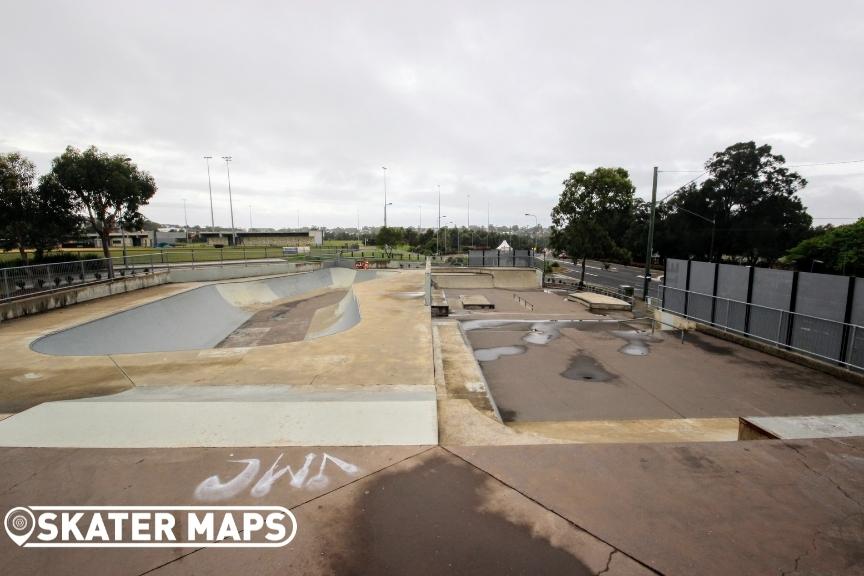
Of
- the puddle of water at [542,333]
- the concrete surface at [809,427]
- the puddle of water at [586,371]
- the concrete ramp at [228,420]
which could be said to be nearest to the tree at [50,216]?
the concrete ramp at [228,420]

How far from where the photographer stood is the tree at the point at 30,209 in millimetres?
20375

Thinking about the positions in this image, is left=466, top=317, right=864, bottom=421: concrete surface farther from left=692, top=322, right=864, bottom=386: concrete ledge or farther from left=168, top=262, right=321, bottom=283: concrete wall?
left=168, top=262, right=321, bottom=283: concrete wall

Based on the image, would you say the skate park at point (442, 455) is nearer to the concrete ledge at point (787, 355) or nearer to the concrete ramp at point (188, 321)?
the concrete ledge at point (787, 355)

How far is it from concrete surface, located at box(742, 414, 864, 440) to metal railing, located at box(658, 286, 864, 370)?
432 cm

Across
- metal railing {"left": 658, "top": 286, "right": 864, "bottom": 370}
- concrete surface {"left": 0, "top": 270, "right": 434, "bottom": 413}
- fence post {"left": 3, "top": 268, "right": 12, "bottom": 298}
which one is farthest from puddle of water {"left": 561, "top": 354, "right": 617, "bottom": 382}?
fence post {"left": 3, "top": 268, "right": 12, "bottom": 298}

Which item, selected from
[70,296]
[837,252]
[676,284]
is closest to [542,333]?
[676,284]

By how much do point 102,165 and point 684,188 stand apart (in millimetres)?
59385

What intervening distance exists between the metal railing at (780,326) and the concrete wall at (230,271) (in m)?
29.9

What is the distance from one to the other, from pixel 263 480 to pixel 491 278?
31.2 metres

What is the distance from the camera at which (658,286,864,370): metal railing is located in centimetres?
962

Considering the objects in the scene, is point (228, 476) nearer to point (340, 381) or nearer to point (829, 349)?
point (340, 381)

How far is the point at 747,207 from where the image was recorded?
4344 cm

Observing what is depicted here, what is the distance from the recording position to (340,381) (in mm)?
7465

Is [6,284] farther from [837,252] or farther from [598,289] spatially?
[837,252]
